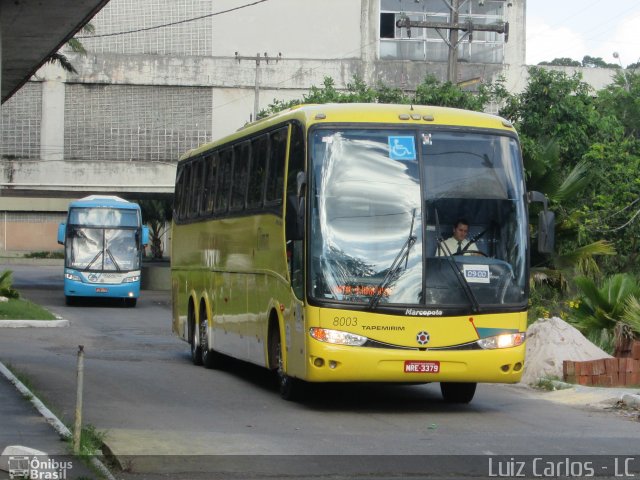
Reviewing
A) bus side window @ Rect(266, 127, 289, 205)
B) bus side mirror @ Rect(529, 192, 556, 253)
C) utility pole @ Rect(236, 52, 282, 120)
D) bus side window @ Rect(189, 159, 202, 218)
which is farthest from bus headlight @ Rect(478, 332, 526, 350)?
utility pole @ Rect(236, 52, 282, 120)

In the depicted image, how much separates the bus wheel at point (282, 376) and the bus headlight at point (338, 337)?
1.47 metres

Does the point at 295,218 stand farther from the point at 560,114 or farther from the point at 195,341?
the point at 560,114

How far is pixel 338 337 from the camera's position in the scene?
43.1ft

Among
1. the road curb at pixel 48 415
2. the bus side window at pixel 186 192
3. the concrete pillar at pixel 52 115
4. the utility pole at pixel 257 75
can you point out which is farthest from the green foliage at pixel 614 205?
the concrete pillar at pixel 52 115

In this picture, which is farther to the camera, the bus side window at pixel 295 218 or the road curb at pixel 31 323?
the road curb at pixel 31 323

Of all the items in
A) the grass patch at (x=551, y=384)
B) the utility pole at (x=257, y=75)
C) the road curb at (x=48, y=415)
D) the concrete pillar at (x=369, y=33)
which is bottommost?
the grass patch at (x=551, y=384)

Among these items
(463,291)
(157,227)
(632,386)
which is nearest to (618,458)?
(463,291)

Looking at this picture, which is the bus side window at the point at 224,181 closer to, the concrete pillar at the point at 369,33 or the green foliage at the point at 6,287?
the green foliage at the point at 6,287

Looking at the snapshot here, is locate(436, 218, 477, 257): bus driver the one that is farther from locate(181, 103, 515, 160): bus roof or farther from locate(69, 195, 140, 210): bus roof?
locate(69, 195, 140, 210): bus roof

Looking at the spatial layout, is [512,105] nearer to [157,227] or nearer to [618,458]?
[618,458]

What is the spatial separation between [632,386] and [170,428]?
295 inches

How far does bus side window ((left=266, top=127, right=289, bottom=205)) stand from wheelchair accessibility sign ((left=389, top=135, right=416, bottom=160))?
1554 mm

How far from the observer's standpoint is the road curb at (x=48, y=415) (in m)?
9.12

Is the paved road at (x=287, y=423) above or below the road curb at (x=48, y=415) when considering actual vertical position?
below
